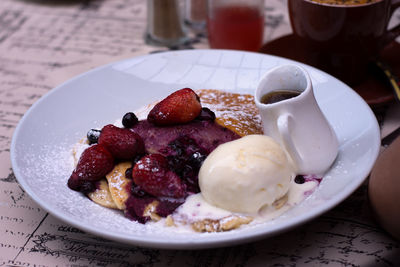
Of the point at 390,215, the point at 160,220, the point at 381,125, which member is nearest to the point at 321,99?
the point at 381,125

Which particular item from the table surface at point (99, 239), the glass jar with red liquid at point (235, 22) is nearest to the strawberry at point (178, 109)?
the table surface at point (99, 239)

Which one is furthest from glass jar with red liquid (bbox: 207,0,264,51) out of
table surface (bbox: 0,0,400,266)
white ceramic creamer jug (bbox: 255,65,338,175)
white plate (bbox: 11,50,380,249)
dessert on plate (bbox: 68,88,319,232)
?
white ceramic creamer jug (bbox: 255,65,338,175)

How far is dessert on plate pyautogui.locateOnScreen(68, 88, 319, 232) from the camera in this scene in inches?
38.5

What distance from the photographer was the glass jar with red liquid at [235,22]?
5.68 ft

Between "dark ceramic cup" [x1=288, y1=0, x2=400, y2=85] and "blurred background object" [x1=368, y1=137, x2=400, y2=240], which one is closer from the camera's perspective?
"blurred background object" [x1=368, y1=137, x2=400, y2=240]

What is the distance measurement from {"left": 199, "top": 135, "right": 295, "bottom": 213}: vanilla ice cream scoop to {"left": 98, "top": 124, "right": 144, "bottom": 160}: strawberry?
199 mm

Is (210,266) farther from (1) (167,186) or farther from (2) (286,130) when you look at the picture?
(2) (286,130)

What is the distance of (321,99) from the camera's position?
1.33 meters

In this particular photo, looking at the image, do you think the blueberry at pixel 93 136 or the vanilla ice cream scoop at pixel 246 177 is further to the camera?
the blueberry at pixel 93 136

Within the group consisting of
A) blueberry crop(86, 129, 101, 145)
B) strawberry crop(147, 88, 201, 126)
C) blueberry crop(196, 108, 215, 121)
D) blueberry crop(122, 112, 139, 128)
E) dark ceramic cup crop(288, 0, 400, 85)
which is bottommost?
blueberry crop(86, 129, 101, 145)

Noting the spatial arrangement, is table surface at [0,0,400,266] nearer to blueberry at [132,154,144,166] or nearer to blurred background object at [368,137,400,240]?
blurred background object at [368,137,400,240]

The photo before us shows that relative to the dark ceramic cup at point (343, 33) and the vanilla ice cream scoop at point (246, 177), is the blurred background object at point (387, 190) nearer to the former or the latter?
the vanilla ice cream scoop at point (246, 177)

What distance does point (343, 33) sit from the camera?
4.64 ft

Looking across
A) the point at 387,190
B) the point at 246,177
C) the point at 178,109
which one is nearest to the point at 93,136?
the point at 178,109
